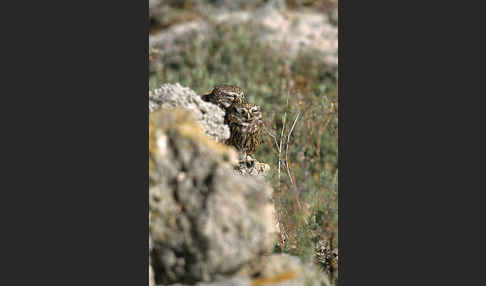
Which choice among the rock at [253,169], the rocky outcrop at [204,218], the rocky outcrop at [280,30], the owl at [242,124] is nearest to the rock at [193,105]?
the rocky outcrop at [204,218]

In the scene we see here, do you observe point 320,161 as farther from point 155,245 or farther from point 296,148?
point 155,245

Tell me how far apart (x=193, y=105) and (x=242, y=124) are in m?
0.74

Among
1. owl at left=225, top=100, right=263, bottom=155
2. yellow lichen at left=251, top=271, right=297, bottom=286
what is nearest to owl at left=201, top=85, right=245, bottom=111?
owl at left=225, top=100, right=263, bottom=155

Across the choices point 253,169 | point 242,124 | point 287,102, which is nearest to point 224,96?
point 242,124

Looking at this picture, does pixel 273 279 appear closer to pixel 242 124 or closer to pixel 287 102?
pixel 242 124

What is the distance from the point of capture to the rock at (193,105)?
4.55 meters

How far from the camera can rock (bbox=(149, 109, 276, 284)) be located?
409cm

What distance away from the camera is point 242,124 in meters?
5.22

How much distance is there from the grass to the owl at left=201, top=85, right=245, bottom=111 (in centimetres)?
129

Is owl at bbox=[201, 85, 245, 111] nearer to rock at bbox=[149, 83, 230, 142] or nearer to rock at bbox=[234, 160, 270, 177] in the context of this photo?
rock at bbox=[149, 83, 230, 142]

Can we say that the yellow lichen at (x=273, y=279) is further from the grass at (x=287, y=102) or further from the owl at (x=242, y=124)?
the owl at (x=242, y=124)

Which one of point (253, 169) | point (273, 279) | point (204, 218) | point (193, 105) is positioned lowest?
point (273, 279)

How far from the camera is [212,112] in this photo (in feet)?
15.7

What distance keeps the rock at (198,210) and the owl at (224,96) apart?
908 millimetres
